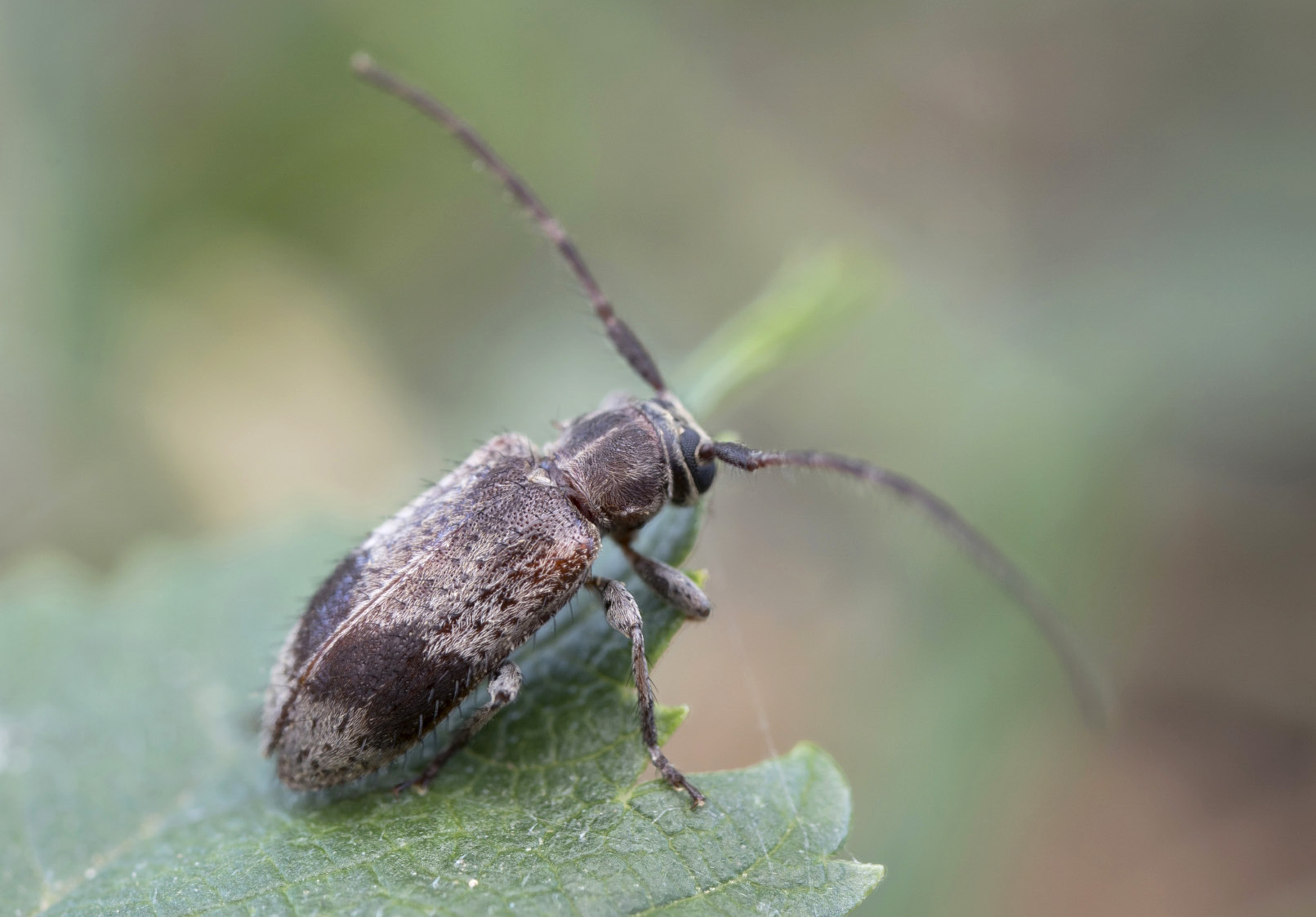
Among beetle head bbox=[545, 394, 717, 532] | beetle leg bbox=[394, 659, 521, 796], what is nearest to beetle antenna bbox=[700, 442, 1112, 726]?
beetle head bbox=[545, 394, 717, 532]

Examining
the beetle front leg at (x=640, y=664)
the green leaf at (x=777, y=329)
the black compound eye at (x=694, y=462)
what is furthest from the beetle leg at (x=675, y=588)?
the green leaf at (x=777, y=329)

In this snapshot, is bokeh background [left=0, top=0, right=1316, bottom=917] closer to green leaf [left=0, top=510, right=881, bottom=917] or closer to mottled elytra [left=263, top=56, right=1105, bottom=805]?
mottled elytra [left=263, top=56, right=1105, bottom=805]

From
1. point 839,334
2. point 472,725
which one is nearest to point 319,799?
point 472,725

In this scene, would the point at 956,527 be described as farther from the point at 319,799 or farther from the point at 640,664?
the point at 319,799

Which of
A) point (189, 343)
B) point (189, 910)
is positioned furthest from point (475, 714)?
point (189, 343)

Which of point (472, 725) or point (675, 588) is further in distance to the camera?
point (675, 588)

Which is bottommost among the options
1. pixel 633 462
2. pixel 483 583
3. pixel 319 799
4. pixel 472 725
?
pixel 319 799
